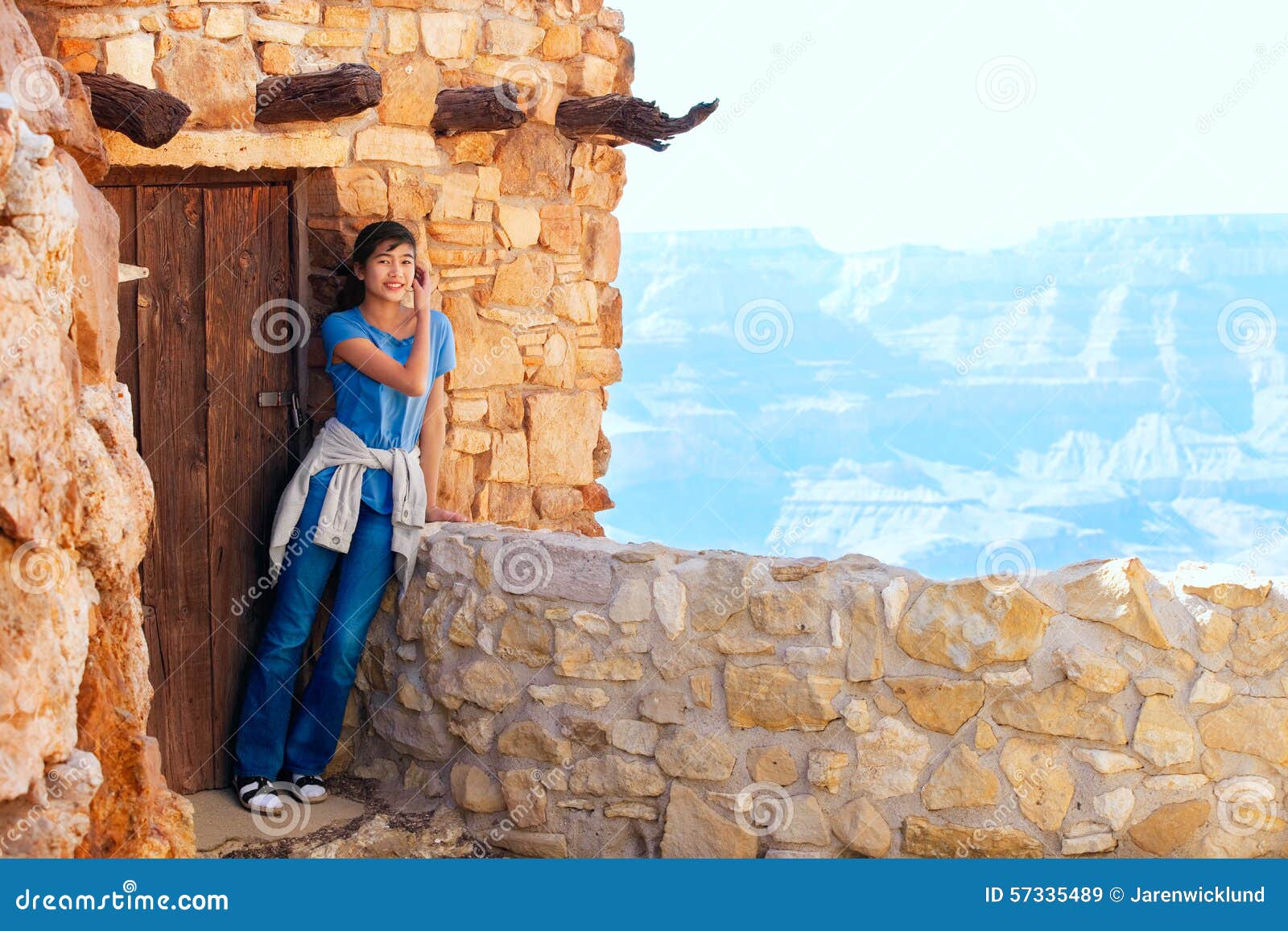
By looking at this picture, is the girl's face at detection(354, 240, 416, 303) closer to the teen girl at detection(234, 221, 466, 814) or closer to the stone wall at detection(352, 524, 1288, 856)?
the teen girl at detection(234, 221, 466, 814)

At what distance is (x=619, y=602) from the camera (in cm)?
379

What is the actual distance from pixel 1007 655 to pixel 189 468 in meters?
2.57

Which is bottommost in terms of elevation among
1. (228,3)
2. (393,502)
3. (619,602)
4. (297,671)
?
(297,671)

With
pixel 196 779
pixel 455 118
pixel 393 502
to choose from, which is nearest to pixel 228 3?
pixel 455 118

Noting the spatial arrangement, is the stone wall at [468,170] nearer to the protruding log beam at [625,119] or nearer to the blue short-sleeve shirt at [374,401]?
the protruding log beam at [625,119]

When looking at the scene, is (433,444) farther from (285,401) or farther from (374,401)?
(285,401)

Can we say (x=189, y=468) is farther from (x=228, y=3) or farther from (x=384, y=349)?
(x=228, y=3)

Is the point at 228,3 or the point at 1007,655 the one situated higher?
the point at 228,3

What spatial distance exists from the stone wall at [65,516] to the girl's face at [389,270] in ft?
4.87

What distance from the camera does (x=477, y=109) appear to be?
4648mm

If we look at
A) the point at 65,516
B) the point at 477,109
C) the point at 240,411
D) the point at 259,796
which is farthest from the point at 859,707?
the point at 477,109

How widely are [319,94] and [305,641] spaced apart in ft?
5.79

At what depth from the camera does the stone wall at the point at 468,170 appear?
4363 millimetres

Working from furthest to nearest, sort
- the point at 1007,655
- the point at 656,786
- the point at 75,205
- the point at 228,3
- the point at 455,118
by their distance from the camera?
the point at 455,118 < the point at 228,3 < the point at 656,786 < the point at 1007,655 < the point at 75,205
